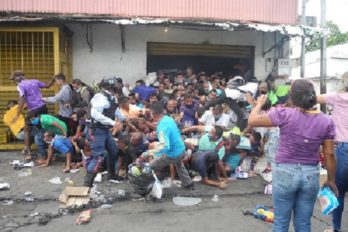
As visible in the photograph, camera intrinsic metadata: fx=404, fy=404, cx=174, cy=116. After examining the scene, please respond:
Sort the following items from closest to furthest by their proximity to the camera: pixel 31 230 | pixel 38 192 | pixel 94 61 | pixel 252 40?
pixel 31 230
pixel 38 192
pixel 94 61
pixel 252 40

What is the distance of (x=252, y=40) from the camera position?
11180 millimetres

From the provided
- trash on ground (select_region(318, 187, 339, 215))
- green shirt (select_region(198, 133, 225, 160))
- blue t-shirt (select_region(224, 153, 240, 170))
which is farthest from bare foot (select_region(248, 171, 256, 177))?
trash on ground (select_region(318, 187, 339, 215))

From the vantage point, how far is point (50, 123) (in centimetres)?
772

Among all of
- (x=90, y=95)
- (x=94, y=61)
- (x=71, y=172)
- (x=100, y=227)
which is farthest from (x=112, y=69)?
(x=100, y=227)

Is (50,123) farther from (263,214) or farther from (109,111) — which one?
(263,214)

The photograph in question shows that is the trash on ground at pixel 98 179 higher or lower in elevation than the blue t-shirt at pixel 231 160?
lower

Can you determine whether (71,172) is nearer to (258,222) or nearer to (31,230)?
(31,230)

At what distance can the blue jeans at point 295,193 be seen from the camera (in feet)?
11.3

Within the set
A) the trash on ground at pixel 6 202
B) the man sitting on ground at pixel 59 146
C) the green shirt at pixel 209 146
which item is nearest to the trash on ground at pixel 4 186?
the trash on ground at pixel 6 202

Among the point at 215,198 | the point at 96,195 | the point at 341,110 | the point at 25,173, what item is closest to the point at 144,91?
the point at 25,173

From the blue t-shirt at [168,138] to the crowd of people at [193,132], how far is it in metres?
0.02

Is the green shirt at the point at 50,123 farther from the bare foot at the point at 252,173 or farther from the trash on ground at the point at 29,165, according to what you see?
the bare foot at the point at 252,173

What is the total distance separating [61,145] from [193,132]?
2.55 metres

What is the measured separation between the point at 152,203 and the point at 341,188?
9.07 ft
